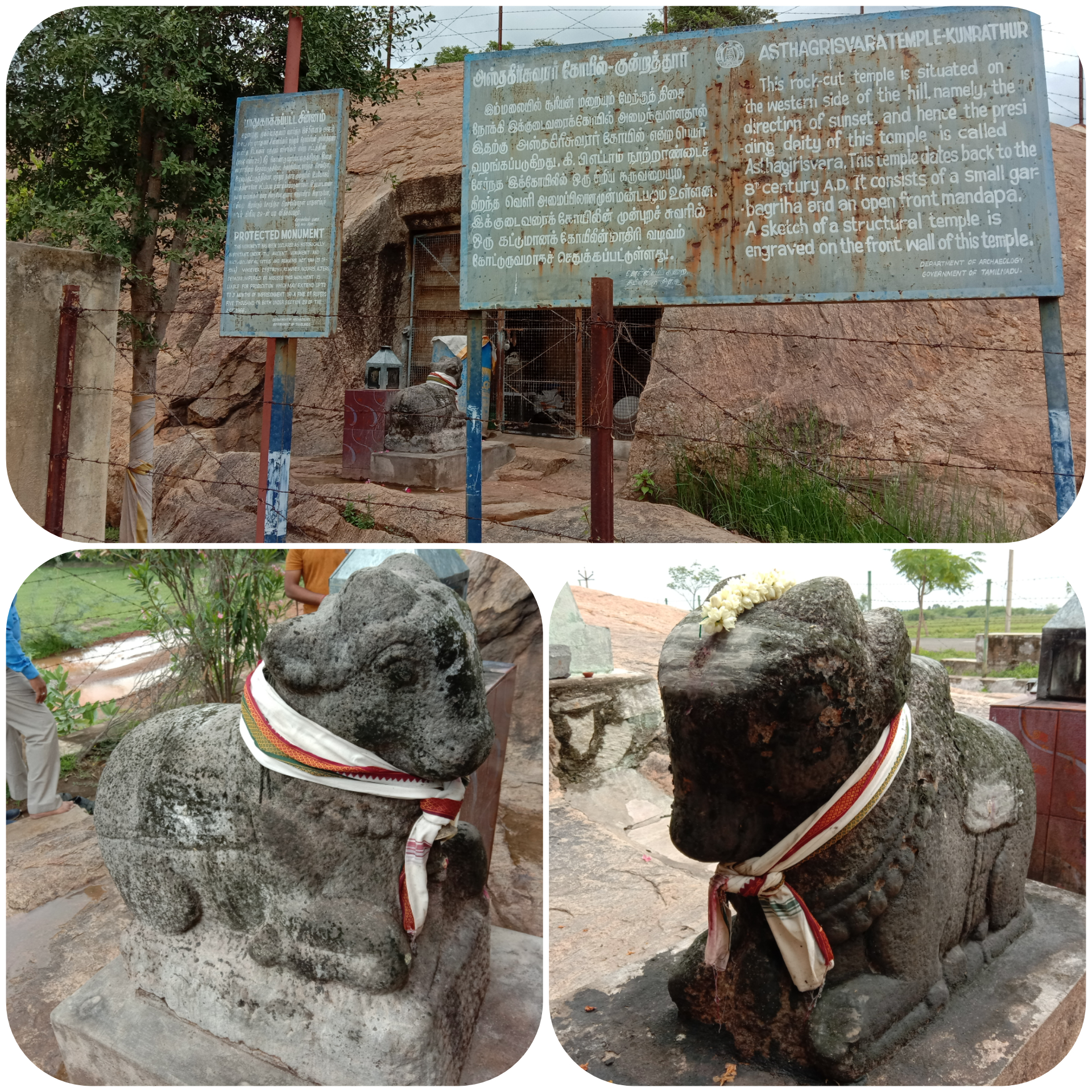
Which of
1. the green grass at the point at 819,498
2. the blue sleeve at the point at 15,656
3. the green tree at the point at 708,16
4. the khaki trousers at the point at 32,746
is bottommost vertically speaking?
the khaki trousers at the point at 32,746

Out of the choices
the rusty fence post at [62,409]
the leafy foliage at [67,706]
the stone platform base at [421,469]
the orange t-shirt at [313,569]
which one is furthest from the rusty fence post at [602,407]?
the stone platform base at [421,469]

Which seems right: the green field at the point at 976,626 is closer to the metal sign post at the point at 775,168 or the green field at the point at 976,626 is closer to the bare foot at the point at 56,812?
the metal sign post at the point at 775,168

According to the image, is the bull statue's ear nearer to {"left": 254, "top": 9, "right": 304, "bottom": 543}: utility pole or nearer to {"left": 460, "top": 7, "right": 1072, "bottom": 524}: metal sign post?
{"left": 460, "top": 7, "right": 1072, "bottom": 524}: metal sign post

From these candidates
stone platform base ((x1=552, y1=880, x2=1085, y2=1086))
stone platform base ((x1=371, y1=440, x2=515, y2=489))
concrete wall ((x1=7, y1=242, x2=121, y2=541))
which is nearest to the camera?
stone platform base ((x1=552, y1=880, x2=1085, y2=1086))

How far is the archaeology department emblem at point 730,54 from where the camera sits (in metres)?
4.02

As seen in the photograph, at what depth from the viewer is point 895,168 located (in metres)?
3.83

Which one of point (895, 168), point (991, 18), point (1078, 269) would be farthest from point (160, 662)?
point (1078, 269)

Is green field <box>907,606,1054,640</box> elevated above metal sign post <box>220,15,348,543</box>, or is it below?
below

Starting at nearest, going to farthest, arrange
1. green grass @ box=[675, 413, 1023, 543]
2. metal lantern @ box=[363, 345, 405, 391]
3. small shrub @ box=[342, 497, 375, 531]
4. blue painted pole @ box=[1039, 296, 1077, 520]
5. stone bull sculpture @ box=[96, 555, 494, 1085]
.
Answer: stone bull sculpture @ box=[96, 555, 494, 1085] → blue painted pole @ box=[1039, 296, 1077, 520] → green grass @ box=[675, 413, 1023, 543] → small shrub @ box=[342, 497, 375, 531] → metal lantern @ box=[363, 345, 405, 391]

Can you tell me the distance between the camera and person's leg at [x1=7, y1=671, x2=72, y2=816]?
4.23m

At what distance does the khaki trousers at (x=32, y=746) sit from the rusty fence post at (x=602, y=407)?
2.77 meters

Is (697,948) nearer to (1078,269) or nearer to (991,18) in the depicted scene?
(991,18)

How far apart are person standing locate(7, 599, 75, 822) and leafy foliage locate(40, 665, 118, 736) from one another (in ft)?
1.18

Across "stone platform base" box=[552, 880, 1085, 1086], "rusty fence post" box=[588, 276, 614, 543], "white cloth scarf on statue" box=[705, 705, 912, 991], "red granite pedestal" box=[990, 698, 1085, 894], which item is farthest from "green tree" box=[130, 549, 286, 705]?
"red granite pedestal" box=[990, 698, 1085, 894]
